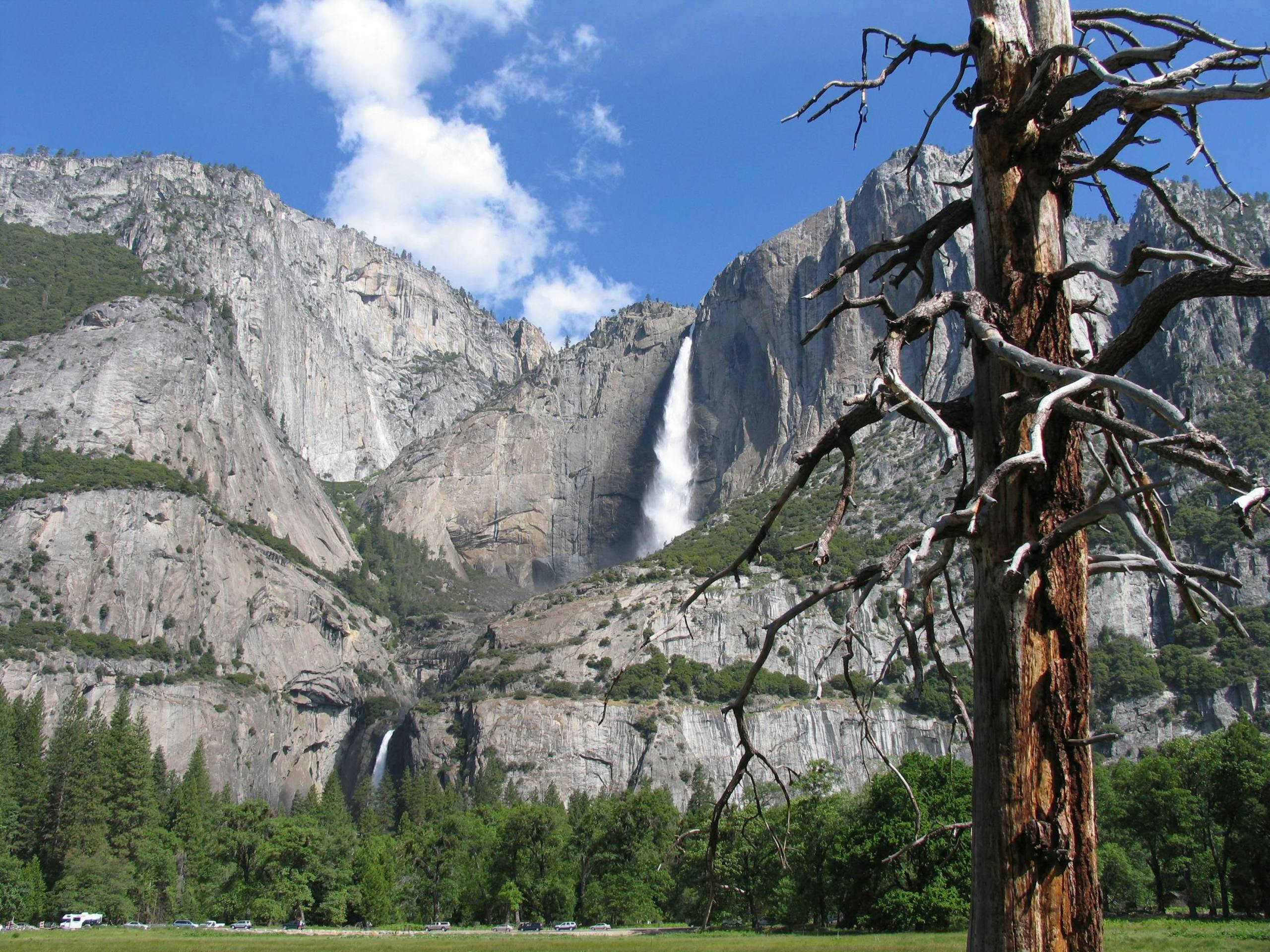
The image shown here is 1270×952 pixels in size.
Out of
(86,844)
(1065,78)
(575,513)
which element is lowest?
(86,844)

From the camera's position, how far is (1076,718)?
3.76m

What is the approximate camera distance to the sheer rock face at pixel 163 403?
138000 mm

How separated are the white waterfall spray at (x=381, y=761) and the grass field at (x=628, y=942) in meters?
78.9

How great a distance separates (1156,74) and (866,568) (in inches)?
103

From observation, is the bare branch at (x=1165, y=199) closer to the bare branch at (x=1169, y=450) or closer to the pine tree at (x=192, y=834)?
the bare branch at (x=1169, y=450)

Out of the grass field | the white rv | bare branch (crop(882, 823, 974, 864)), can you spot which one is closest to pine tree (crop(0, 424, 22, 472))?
the white rv

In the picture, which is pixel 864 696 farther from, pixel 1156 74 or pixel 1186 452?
pixel 1156 74

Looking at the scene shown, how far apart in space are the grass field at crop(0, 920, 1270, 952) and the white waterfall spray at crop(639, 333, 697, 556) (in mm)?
142986

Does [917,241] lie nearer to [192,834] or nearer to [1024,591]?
[1024,591]

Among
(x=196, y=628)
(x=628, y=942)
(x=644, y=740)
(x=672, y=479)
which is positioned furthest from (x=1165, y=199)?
(x=672, y=479)

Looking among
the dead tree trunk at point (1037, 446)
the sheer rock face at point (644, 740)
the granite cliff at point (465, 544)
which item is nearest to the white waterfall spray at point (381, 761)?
the granite cliff at point (465, 544)

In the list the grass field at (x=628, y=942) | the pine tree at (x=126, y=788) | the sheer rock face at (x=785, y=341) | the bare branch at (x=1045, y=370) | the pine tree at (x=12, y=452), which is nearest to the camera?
the bare branch at (x=1045, y=370)

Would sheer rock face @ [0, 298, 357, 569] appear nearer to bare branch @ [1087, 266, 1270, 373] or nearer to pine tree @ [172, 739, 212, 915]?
pine tree @ [172, 739, 212, 915]

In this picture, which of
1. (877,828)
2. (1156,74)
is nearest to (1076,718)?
(1156,74)
